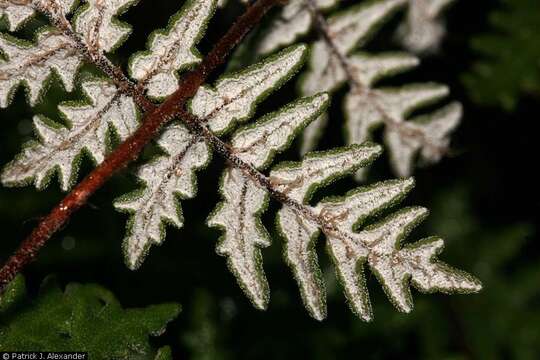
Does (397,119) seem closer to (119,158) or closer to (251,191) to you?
(251,191)

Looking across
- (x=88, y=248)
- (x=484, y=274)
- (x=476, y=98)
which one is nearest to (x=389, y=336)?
(x=484, y=274)

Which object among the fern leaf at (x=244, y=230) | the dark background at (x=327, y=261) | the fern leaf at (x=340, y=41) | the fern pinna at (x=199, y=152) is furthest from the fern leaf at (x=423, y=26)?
the fern leaf at (x=244, y=230)

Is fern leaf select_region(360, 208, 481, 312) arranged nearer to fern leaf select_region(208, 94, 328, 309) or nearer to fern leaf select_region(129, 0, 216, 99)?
fern leaf select_region(208, 94, 328, 309)

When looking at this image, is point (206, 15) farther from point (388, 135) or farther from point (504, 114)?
point (504, 114)

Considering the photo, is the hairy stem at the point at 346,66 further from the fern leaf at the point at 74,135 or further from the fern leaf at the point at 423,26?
the fern leaf at the point at 74,135

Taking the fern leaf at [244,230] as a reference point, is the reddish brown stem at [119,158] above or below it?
above
